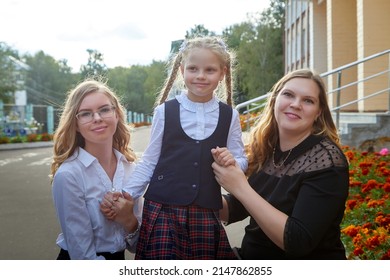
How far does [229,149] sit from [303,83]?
30 centimetres

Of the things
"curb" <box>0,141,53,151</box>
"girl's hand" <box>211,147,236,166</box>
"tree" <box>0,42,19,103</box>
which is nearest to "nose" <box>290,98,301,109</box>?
"girl's hand" <box>211,147,236,166</box>

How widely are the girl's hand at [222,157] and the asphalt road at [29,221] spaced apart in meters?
1.33

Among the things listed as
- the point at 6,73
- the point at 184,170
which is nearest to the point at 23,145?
the point at 6,73

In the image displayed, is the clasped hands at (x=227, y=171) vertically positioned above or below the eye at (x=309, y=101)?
below

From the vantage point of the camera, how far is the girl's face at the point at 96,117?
1482 millimetres

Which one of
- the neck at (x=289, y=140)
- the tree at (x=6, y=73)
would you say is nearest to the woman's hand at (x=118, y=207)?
the neck at (x=289, y=140)

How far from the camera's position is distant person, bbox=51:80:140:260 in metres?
1.48

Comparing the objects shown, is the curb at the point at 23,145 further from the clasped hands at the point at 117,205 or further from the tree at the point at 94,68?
the clasped hands at the point at 117,205

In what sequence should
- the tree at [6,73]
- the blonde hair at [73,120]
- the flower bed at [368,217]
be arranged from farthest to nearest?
the tree at [6,73]
the flower bed at [368,217]
the blonde hair at [73,120]

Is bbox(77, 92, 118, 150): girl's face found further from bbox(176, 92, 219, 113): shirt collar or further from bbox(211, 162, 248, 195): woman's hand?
bbox(211, 162, 248, 195): woman's hand

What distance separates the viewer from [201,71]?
1409 millimetres

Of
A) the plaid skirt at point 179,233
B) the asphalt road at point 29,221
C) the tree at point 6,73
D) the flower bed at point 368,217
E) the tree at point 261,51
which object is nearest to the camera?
the plaid skirt at point 179,233

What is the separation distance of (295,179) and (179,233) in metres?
0.35

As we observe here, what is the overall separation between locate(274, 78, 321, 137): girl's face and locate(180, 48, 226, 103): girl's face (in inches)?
7.5
